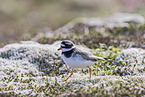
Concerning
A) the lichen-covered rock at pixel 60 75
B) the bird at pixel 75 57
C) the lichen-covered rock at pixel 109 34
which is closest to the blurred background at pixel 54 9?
the lichen-covered rock at pixel 109 34

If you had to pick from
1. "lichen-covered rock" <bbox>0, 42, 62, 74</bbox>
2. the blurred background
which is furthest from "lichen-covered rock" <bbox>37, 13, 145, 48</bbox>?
the blurred background

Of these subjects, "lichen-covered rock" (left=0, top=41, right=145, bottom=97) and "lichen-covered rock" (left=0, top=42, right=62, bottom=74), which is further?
"lichen-covered rock" (left=0, top=42, right=62, bottom=74)

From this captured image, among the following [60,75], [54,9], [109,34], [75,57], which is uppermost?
[54,9]

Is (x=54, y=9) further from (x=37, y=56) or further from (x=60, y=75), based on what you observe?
(x=60, y=75)

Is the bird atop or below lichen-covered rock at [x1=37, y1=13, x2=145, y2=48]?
below

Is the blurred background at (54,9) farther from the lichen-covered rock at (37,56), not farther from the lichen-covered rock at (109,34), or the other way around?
the lichen-covered rock at (37,56)

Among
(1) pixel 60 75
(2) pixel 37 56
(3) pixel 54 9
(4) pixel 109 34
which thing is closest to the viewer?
(1) pixel 60 75

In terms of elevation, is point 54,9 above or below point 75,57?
above

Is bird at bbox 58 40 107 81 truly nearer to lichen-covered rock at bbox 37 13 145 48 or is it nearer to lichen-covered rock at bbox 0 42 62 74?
lichen-covered rock at bbox 0 42 62 74

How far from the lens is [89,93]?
8.70m

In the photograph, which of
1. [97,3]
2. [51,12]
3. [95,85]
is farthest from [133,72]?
[97,3]

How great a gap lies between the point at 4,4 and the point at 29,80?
30.4 meters

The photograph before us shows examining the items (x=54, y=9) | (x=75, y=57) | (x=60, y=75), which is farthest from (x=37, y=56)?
(x=54, y=9)

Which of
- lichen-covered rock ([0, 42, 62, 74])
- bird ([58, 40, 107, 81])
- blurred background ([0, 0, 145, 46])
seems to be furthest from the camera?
blurred background ([0, 0, 145, 46])
